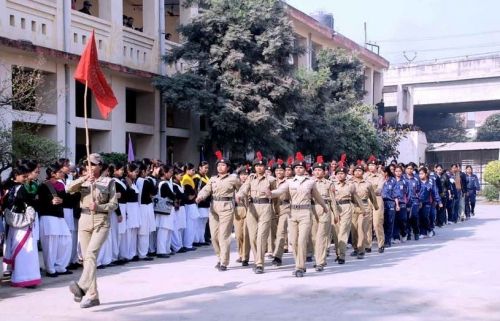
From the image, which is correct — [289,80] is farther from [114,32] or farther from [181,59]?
[114,32]

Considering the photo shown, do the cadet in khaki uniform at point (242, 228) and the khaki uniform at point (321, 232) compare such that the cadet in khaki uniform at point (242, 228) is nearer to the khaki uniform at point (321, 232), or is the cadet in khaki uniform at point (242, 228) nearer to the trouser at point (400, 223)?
the khaki uniform at point (321, 232)

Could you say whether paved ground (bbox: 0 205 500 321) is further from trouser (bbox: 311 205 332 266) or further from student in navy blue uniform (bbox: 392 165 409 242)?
student in navy blue uniform (bbox: 392 165 409 242)

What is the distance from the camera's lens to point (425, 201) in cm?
1666

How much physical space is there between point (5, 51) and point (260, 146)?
7.47 metres

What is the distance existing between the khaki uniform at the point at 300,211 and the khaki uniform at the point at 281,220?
0.49 metres

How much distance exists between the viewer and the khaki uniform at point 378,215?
13.7 metres

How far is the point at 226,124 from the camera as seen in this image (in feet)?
59.0

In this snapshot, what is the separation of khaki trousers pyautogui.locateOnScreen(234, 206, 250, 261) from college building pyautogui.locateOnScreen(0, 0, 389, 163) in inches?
200

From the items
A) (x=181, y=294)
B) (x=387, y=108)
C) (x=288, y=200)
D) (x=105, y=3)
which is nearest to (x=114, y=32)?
(x=105, y=3)

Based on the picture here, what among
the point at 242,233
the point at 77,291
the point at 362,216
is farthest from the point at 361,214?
the point at 77,291

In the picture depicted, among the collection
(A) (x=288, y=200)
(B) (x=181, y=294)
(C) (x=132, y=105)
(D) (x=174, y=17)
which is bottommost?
(B) (x=181, y=294)

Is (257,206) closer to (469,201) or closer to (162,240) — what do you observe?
(162,240)

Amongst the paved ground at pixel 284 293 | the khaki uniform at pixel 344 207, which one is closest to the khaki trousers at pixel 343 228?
the khaki uniform at pixel 344 207

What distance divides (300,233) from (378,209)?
3.98m
